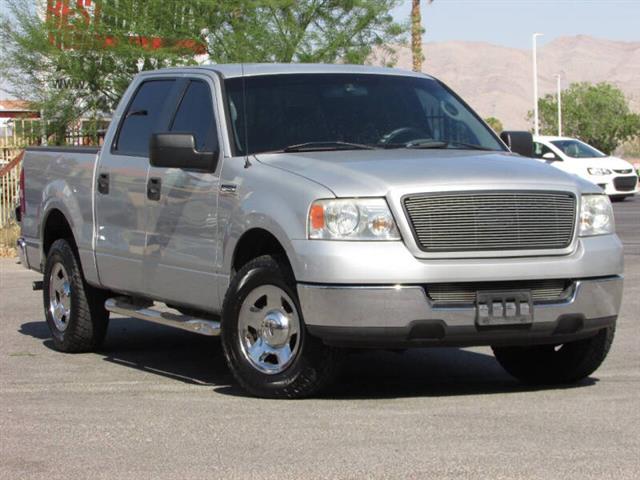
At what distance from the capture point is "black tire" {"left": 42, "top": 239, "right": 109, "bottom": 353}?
10719 millimetres

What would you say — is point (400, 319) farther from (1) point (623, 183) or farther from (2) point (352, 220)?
(1) point (623, 183)

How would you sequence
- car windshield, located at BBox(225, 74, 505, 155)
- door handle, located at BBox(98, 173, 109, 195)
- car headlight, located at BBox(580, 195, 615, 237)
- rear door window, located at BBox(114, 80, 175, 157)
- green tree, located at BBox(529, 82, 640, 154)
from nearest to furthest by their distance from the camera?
car headlight, located at BBox(580, 195, 615, 237) → car windshield, located at BBox(225, 74, 505, 155) → rear door window, located at BBox(114, 80, 175, 157) → door handle, located at BBox(98, 173, 109, 195) → green tree, located at BBox(529, 82, 640, 154)

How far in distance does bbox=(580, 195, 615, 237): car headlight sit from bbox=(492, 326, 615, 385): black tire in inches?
23.9

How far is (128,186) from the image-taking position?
9.98 metres

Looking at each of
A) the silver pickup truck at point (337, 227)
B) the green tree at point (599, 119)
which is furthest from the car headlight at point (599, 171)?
the green tree at point (599, 119)

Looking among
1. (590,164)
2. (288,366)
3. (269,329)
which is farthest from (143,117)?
(590,164)

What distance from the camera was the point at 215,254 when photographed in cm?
891

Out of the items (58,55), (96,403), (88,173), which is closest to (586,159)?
(58,55)

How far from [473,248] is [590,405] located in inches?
42.0

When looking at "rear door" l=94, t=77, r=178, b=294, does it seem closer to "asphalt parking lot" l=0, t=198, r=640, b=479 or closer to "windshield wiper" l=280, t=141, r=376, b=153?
"asphalt parking lot" l=0, t=198, r=640, b=479

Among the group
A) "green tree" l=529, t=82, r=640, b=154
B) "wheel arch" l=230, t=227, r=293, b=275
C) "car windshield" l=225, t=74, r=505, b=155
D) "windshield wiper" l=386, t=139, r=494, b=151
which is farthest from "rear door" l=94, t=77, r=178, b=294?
"green tree" l=529, t=82, r=640, b=154

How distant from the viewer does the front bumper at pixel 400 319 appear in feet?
25.7

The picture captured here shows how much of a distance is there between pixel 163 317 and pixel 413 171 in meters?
2.20

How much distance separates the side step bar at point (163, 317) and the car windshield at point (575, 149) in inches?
1023
